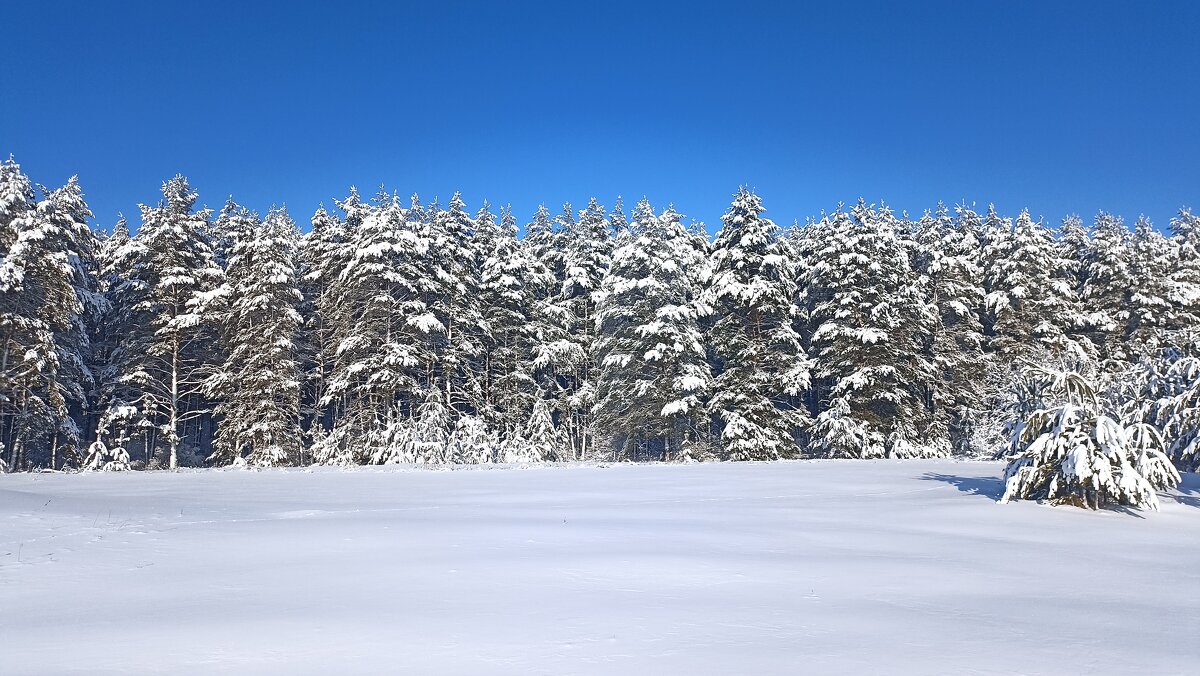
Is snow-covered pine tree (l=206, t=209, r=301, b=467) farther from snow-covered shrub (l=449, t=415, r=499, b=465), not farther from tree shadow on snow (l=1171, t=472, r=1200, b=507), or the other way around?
tree shadow on snow (l=1171, t=472, r=1200, b=507)

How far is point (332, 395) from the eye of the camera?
30.4 metres

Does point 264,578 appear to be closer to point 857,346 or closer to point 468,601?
point 468,601

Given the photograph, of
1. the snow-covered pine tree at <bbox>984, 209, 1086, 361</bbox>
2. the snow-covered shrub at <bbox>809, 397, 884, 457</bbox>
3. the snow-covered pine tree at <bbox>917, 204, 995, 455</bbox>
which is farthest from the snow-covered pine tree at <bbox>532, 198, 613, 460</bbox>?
the snow-covered pine tree at <bbox>984, 209, 1086, 361</bbox>

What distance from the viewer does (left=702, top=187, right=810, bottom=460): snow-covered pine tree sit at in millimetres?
27781

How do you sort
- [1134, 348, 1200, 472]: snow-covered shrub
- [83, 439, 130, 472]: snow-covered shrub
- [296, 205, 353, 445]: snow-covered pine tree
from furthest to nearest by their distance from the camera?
[296, 205, 353, 445]: snow-covered pine tree
[83, 439, 130, 472]: snow-covered shrub
[1134, 348, 1200, 472]: snow-covered shrub

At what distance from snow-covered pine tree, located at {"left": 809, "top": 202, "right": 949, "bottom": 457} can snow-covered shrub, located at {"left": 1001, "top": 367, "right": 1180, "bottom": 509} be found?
1562cm

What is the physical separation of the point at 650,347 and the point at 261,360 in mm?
16215

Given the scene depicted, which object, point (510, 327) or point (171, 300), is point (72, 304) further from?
point (510, 327)

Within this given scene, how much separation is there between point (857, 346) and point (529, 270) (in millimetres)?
15349

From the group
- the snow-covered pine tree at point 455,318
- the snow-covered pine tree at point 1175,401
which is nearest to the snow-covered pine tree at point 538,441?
the snow-covered pine tree at point 455,318

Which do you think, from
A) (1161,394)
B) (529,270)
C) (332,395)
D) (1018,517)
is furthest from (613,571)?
(529,270)

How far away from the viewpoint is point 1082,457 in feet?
34.1

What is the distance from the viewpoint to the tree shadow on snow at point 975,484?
12.9 metres

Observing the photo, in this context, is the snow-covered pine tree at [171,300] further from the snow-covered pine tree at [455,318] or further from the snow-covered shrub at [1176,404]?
the snow-covered shrub at [1176,404]
